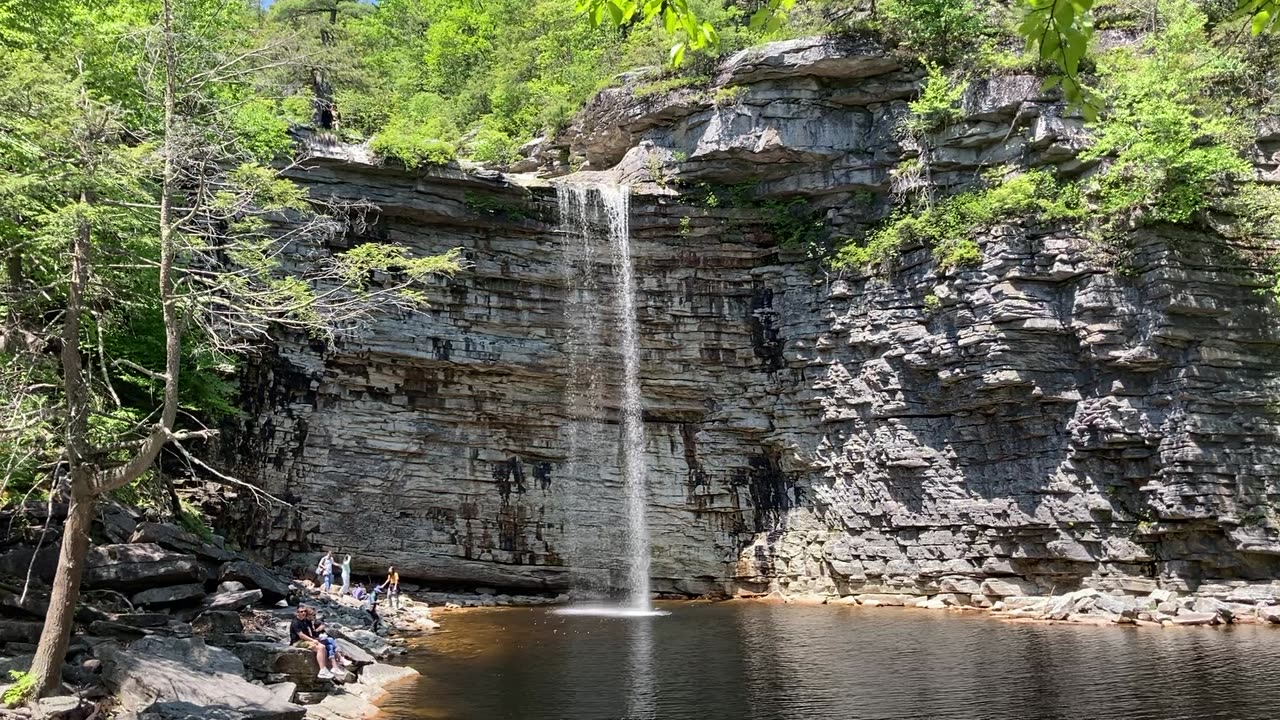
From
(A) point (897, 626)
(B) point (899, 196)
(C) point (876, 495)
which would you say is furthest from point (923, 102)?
(A) point (897, 626)

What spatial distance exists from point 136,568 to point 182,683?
3.43 meters

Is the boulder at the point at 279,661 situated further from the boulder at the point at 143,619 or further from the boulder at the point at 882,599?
the boulder at the point at 882,599

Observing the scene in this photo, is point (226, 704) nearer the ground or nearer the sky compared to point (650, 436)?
nearer the ground

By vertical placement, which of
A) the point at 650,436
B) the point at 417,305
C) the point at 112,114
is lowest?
the point at 650,436

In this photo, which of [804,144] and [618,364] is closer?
[804,144]

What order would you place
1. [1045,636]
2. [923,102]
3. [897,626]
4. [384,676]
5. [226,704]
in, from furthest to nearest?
[923,102] < [897,626] < [1045,636] < [384,676] < [226,704]

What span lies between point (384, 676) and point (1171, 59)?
2249 cm

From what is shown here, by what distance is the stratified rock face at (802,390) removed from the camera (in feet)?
66.8

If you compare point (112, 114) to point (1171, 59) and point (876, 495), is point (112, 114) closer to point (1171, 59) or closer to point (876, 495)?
point (876, 495)

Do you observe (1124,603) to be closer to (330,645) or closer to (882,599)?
(882,599)

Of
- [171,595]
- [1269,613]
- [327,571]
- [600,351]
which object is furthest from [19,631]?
[1269,613]

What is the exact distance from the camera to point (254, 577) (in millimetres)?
15234

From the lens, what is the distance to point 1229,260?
67.5 feet

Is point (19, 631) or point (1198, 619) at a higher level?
point (19, 631)
